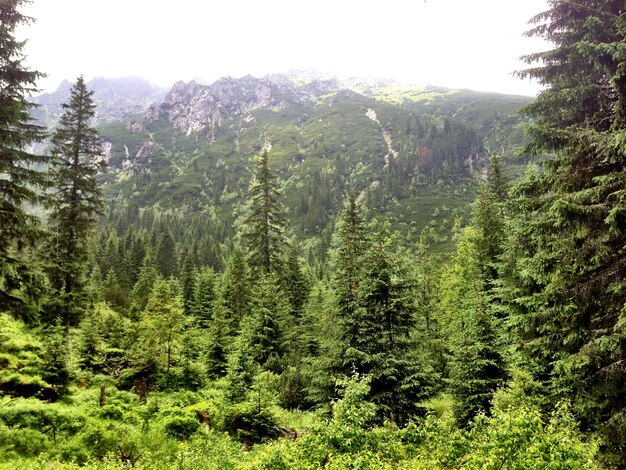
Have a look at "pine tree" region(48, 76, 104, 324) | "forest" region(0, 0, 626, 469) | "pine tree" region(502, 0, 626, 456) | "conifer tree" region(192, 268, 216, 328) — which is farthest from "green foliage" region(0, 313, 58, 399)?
"conifer tree" region(192, 268, 216, 328)

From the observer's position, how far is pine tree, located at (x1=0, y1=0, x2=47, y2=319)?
13016 millimetres

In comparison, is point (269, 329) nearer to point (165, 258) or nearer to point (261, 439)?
point (261, 439)

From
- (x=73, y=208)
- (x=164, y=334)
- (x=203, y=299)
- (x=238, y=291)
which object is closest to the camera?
(x=164, y=334)

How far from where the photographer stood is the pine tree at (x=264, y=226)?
3017cm

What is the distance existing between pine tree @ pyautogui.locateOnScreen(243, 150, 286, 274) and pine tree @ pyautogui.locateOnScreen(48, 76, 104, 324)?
11.1m

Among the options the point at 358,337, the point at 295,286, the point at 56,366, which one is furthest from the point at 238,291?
the point at 56,366

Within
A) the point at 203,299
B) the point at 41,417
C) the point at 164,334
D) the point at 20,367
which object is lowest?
the point at 203,299

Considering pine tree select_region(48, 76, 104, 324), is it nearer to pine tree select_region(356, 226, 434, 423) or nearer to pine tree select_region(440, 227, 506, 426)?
pine tree select_region(356, 226, 434, 423)

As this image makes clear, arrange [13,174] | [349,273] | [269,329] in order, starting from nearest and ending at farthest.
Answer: [13,174]
[349,273]
[269,329]

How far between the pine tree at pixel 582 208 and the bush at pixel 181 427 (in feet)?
43.3

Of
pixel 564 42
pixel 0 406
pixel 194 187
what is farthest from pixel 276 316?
pixel 194 187

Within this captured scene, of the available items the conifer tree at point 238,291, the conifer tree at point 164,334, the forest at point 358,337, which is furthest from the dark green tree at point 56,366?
the conifer tree at point 238,291

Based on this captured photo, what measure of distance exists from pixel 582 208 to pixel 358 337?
11776 millimetres

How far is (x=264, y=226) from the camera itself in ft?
99.1
